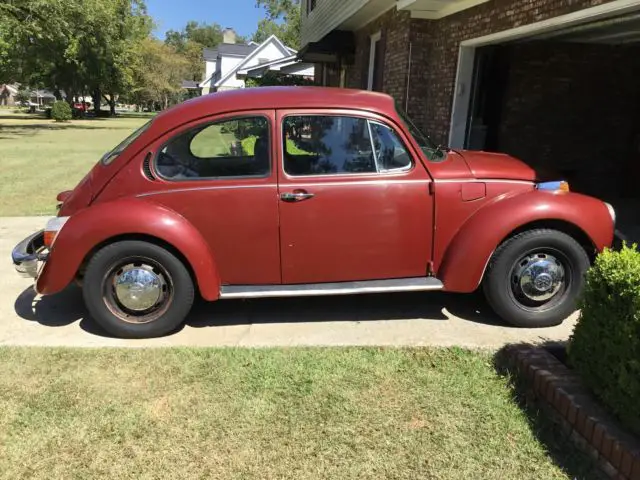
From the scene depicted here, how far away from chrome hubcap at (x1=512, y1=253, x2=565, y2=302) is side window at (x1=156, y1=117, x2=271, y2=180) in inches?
82.3

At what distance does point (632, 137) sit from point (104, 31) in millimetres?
35567

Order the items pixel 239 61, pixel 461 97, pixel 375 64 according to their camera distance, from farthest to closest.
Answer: pixel 239 61 → pixel 375 64 → pixel 461 97

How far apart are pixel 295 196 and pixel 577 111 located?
7.38 meters

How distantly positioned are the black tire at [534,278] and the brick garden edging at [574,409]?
1.90 feet

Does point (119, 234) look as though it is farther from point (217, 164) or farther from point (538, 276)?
point (538, 276)

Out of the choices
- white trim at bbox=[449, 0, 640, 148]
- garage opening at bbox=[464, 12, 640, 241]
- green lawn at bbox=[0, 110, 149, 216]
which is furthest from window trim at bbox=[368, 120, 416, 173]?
green lawn at bbox=[0, 110, 149, 216]

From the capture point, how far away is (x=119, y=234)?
370 centimetres

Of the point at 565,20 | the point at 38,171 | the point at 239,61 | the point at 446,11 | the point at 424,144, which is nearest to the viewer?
the point at 424,144

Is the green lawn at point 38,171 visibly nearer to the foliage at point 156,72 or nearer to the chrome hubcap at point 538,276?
the chrome hubcap at point 538,276

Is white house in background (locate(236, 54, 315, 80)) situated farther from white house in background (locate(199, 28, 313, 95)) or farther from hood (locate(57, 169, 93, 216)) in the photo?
hood (locate(57, 169, 93, 216))

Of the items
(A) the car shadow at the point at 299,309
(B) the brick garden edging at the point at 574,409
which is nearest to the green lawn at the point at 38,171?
(A) the car shadow at the point at 299,309

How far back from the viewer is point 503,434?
2.86 metres

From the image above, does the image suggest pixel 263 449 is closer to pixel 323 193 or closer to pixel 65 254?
pixel 323 193

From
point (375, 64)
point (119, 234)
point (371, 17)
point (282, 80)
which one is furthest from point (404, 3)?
point (282, 80)
